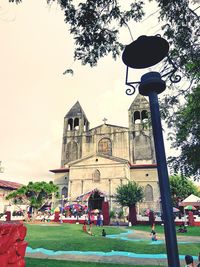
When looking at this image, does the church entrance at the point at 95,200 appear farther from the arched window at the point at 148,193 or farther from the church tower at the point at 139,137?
the church tower at the point at 139,137

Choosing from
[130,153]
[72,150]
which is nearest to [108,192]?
[130,153]

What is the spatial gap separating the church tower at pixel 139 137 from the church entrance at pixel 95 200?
10977mm

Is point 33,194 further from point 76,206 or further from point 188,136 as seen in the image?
point 188,136

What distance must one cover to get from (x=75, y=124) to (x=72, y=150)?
6.50m

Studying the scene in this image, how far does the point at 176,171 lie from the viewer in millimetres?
13945

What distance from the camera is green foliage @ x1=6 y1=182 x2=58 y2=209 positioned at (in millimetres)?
29328

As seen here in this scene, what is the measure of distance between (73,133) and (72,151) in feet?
13.6

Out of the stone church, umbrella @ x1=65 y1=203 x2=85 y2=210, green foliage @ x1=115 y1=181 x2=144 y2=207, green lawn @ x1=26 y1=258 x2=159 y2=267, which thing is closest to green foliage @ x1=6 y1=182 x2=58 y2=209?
umbrella @ x1=65 y1=203 x2=85 y2=210

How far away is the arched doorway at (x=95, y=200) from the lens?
35.7 m

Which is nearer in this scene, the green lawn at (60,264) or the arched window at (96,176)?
the green lawn at (60,264)

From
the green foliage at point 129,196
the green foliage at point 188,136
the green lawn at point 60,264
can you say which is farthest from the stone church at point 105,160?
the green lawn at point 60,264

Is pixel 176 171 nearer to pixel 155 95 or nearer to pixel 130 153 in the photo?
pixel 155 95

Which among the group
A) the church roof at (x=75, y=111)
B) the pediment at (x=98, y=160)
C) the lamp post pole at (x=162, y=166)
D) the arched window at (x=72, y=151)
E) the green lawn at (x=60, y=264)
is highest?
the church roof at (x=75, y=111)

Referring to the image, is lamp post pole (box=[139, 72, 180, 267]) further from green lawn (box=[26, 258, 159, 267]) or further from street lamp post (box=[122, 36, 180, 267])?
green lawn (box=[26, 258, 159, 267])
